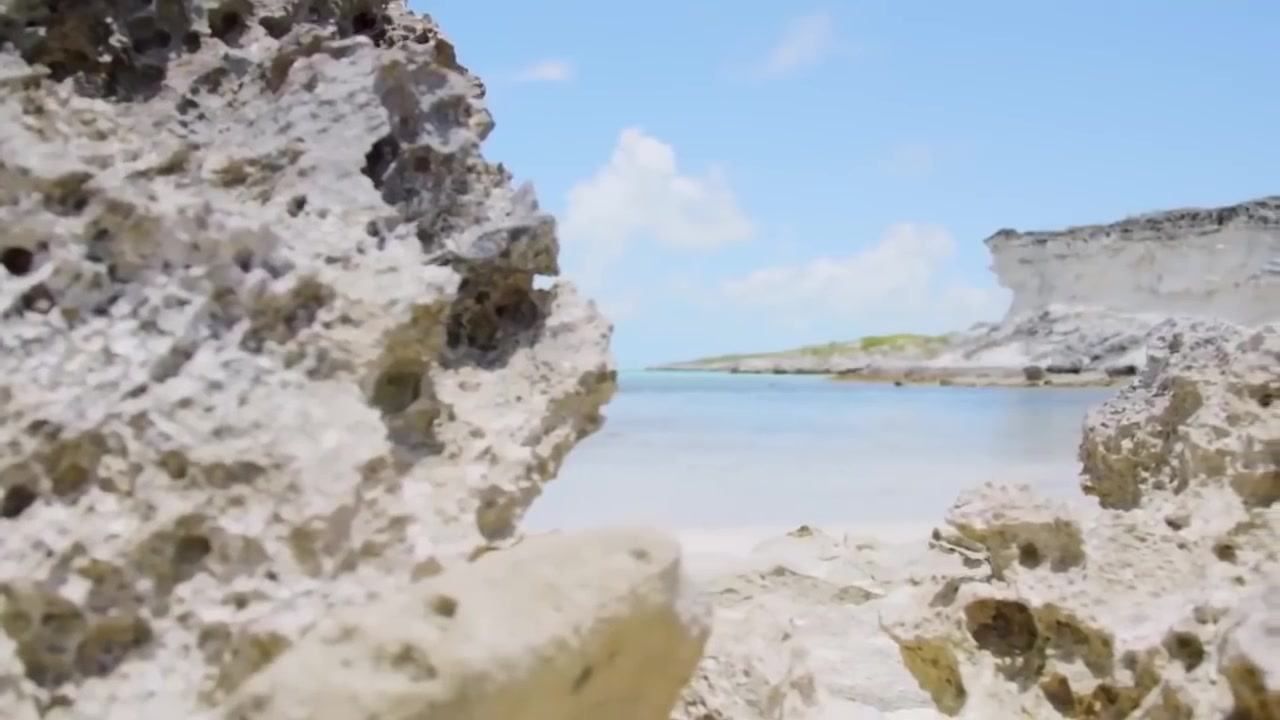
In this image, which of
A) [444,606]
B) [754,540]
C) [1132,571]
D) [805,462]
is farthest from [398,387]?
[805,462]

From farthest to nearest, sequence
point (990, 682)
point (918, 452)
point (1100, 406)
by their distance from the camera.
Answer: point (918, 452) → point (1100, 406) → point (990, 682)

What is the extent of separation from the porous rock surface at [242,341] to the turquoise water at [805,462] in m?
1.57

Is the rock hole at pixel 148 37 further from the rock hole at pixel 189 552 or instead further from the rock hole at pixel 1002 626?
the rock hole at pixel 1002 626

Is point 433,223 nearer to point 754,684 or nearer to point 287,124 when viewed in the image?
point 287,124

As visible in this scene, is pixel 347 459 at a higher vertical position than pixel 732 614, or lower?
higher

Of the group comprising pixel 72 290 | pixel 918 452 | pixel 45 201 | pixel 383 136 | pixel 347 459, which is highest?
pixel 383 136

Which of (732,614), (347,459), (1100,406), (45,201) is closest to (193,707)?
(347,459)

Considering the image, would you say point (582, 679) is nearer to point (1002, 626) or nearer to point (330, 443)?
point (330, 443)

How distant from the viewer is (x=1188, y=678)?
2131 mm

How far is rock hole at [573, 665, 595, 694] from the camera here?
1.43 metres

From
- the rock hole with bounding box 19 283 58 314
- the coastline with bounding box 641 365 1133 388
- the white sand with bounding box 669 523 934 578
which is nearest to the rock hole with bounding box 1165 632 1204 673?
the rock hole with bounding box 19 283 58 314

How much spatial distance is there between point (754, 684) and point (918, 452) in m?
10.5

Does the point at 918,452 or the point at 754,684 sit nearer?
the point at 754,684

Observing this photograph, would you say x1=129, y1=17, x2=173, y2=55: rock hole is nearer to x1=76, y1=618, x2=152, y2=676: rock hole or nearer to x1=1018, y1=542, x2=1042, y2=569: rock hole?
x1=76, y1=618, x2=152, y2=676: rock hole
